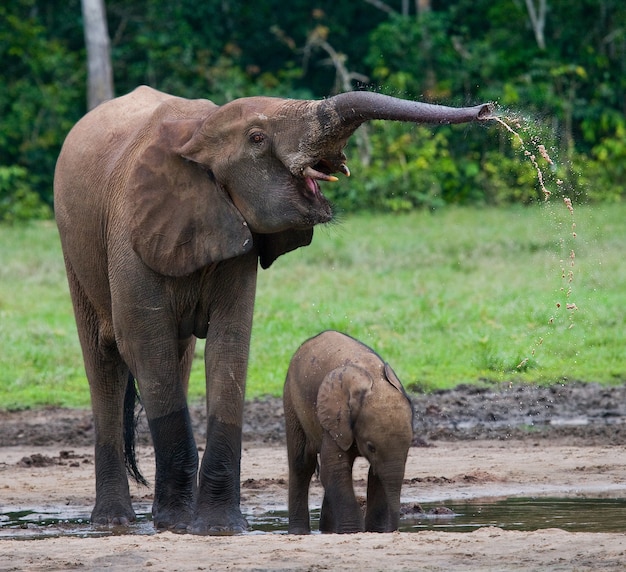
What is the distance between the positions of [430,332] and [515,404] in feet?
7.27

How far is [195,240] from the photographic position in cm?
697

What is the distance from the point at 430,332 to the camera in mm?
13242

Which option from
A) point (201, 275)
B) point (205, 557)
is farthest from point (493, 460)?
point (205, 557)

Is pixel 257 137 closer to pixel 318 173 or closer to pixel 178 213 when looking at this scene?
pixel 318 173

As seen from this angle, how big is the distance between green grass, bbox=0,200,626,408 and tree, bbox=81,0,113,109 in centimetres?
514

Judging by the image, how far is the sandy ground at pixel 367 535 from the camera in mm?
5590

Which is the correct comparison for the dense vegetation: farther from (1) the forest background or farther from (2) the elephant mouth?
(2) the elephant mouth

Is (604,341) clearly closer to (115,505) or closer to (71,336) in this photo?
(71,336)

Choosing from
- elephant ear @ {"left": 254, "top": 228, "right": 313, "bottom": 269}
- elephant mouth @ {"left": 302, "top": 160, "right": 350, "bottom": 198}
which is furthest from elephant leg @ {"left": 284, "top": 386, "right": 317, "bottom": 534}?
elephant mouth @ {"left": 302, "top": 160, "right": 350, "bottom": 198}

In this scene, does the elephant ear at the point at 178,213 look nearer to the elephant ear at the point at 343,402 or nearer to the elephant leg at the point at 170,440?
the elephant leg at the point at 170,440

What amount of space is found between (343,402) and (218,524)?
2.88ft

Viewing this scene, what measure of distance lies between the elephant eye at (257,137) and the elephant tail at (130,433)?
2326 mm

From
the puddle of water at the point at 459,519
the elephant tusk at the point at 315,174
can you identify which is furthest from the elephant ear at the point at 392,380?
the elephant tusk at the point at 315,174

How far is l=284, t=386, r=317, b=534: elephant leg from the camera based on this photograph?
7527 millimetres
